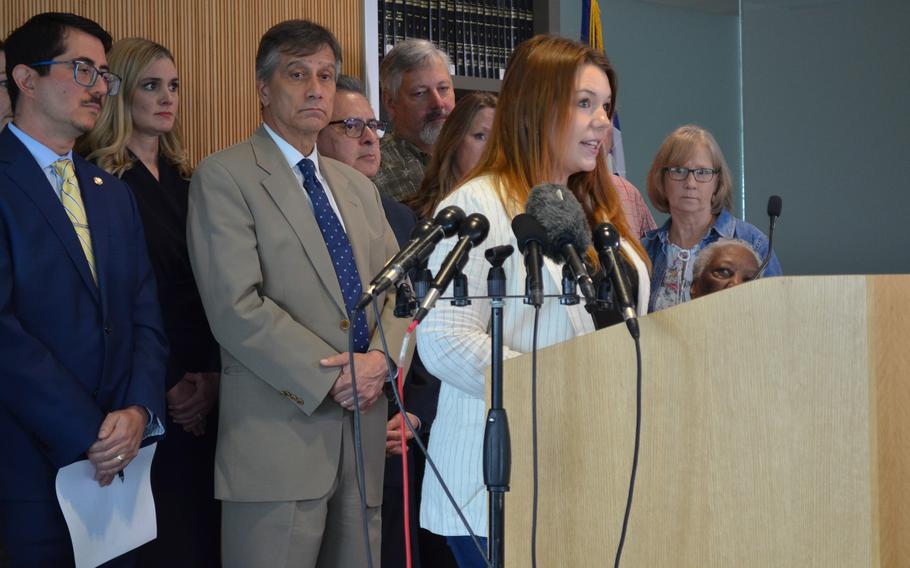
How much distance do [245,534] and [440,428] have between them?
0.79m

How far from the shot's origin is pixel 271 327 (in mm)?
2492

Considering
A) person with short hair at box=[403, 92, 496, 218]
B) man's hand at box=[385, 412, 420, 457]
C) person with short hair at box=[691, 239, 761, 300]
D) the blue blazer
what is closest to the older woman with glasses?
person with short hair at box=[691, 239, 761, 300]

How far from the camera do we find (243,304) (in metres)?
2.51

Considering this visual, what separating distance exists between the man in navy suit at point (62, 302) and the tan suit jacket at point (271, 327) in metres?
0.19

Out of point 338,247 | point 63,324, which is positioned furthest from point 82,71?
point 338,247

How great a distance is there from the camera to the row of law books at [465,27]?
4379mm

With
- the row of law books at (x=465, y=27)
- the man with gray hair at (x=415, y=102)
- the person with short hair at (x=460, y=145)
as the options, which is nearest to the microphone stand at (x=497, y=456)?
the person with short hair at (x=460, y=145)

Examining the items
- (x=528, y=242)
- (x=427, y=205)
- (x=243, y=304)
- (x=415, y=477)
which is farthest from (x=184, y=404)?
(x=528, y=242)

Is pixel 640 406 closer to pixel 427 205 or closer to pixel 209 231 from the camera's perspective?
pixel 209 231

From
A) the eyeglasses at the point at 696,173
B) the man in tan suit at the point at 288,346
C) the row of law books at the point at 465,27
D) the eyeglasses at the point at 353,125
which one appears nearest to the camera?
the man in tan suit at the point at 288,346

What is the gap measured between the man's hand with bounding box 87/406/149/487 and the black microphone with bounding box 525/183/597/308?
1.25 metres

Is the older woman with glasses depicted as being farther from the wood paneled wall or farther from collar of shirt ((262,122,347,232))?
the wood paneled wall

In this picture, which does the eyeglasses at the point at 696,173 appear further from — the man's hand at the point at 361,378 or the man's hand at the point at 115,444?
the man's hand at the point at 115,444

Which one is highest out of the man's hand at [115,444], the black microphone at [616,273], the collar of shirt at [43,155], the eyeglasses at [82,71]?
the eyeglasses at [82,71]
